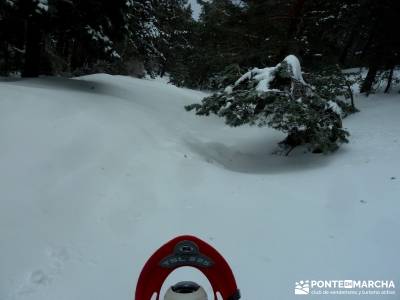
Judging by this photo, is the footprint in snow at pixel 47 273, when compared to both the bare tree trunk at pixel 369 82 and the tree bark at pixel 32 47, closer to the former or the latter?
the tree bark at pixel 32 47

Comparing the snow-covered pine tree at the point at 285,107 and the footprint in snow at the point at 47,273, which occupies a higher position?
the snow-covered pine tree at the point at 285,107

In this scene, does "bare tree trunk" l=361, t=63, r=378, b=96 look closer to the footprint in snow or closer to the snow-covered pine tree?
the snow-covered pine tree

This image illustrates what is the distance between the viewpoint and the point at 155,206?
454cm

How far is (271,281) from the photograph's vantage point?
3273mm

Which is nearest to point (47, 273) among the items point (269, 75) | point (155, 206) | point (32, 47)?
point (155, 206)

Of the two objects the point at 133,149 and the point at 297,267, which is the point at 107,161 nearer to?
the point at 133,149

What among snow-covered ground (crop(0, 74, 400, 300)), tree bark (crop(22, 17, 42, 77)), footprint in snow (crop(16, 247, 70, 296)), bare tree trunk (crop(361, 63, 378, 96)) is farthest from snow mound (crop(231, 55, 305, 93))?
tree bark (crop(22, 17, 42, 77))

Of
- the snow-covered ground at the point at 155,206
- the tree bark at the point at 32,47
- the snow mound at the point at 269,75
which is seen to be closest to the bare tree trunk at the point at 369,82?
the snow-covered ground at the point at 155,206

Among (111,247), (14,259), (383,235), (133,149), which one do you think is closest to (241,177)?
(133,149)

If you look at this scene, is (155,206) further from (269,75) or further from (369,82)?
(369,82)

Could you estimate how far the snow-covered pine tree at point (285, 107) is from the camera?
6836 mm

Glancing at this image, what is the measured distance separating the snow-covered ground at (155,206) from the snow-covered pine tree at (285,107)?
0.52m

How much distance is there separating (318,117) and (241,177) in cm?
215

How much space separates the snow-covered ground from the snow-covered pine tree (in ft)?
1.71
